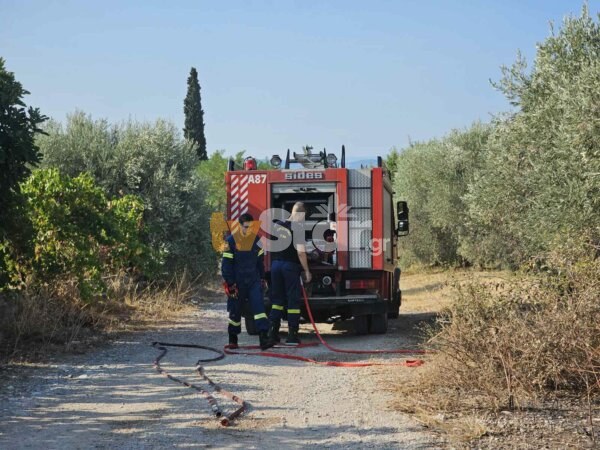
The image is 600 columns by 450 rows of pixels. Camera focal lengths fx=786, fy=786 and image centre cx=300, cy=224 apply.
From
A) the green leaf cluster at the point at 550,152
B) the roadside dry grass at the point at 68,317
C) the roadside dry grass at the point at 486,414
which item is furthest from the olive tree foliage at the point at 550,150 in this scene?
the roadside dry grass at the point at 68,317

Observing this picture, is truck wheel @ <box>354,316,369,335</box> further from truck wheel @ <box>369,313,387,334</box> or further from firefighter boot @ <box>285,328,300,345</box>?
firefighter boot @ <box>285,328,300,345</box>

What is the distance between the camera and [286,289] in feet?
36.5

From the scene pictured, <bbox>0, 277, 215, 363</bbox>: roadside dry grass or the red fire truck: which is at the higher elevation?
the red fire truck

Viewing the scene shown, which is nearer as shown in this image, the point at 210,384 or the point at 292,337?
the point at 210,384

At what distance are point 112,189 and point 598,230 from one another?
1340 centimetres

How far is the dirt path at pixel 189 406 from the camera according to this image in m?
5.71

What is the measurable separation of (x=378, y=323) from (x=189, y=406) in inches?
234

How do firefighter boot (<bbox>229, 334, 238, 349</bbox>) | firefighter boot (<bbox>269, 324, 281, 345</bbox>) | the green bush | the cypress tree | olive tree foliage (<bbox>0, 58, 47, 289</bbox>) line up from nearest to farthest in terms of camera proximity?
1. olive tree foliage (<bbox>0, 58, 47, 289</bbox>)
2. firefighter boot (<bbox>229, 334, 238, 349</bbox>)
3. firefighter boot (<bbox>269, 324, 281, 345</bbox>)
4. the green bush
5. the cypress tree

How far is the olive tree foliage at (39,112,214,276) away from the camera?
2003cm

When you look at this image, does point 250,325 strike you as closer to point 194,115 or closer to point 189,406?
point 189,406

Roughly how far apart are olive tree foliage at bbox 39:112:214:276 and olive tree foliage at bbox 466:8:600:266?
8.40 meters

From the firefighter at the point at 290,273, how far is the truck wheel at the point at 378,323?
1696mm

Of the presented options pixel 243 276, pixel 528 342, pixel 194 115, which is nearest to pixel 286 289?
pixel 243 276

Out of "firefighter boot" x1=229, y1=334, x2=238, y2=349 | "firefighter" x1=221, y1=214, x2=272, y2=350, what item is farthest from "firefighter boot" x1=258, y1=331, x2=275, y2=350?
"firefighter boot" x1=229, y1=334, x2=238, y2=349
